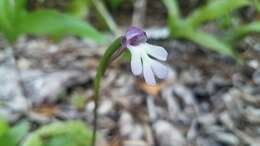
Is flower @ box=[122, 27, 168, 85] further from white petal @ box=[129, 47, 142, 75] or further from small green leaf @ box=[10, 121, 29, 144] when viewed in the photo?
small green leaf @ box=[10, 121, 29, 144]

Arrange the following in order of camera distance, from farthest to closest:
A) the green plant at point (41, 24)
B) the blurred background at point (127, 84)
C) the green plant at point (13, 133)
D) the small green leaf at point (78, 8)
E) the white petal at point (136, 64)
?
the small green leaf at point (78, 8), the green plant at point (41, 24), the blurred background at point (127, 84), the green plant at point (13, 133), the white petal at point (136, 64)

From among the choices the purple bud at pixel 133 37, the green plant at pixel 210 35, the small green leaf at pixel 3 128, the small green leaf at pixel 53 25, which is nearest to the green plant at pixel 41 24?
the small green leaf at pixel 53 25

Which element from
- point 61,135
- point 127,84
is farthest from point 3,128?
point 127,84

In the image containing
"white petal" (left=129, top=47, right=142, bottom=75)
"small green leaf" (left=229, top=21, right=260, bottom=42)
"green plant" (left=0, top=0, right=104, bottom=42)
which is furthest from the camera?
"small green leaf" (left=229, top=21, right=260, bottom=42)

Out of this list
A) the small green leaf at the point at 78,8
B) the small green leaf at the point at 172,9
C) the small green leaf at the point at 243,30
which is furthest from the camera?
the small green leaf at the point at 78,8

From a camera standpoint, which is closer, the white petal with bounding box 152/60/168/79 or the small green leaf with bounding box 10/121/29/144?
the white petal with bounding box 152/60/168/79

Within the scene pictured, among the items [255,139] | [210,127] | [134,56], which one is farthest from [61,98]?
[134,56]

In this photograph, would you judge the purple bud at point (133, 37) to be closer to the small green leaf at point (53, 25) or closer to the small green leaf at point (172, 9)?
the small green leaf at point (53, 25)

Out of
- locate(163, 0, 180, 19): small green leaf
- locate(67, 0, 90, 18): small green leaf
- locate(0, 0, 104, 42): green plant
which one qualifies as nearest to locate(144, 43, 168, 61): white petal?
locate(0, 0, 104, 42): green plant
